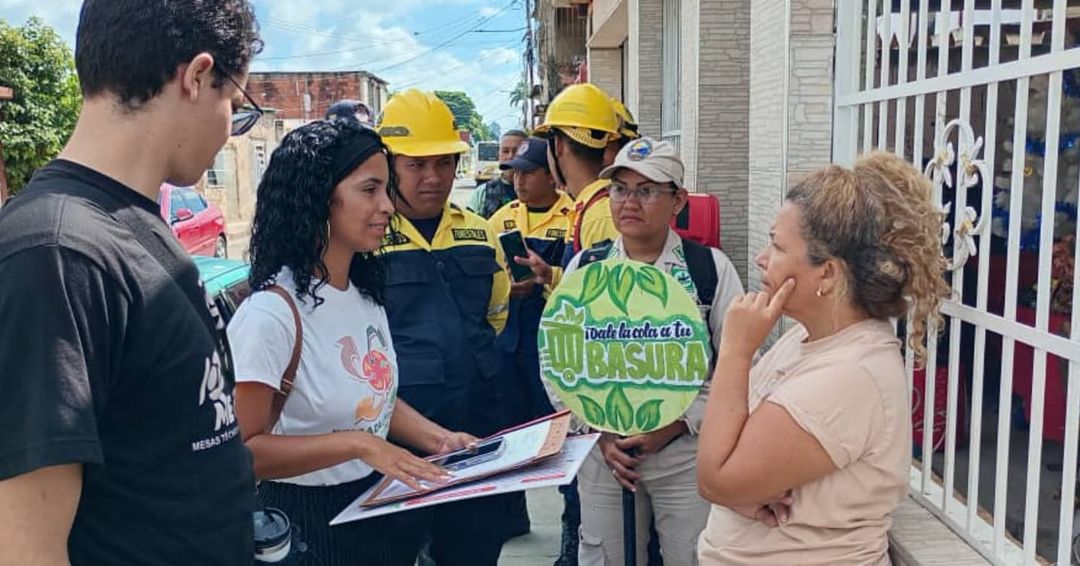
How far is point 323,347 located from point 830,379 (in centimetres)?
111

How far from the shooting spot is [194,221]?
1223 cm

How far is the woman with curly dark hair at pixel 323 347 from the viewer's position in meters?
1.88

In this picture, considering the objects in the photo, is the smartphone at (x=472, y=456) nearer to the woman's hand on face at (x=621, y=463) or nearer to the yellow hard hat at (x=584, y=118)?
the woman's hand on face at (x=621, y=463)

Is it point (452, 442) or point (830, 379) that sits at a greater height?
point (830, 379)

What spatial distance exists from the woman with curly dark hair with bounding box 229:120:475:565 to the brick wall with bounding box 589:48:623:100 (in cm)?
1056

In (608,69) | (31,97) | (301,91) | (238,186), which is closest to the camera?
(608,69)

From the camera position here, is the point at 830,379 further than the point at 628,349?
No

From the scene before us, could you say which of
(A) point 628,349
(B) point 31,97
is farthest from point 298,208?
(B) point 31,97

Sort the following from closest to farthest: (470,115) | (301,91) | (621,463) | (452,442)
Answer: (452,442)
(621,463)
(301,91)
(470,115)

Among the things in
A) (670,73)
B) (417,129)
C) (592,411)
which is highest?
(670,73)

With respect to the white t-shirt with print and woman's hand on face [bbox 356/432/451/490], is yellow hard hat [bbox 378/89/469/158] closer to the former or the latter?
the white t-shirt with print

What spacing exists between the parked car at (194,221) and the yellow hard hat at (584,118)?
851 centimetres

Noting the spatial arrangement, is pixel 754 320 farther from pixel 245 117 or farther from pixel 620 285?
pixel 245 117

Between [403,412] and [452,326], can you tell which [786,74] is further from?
[403,412]
